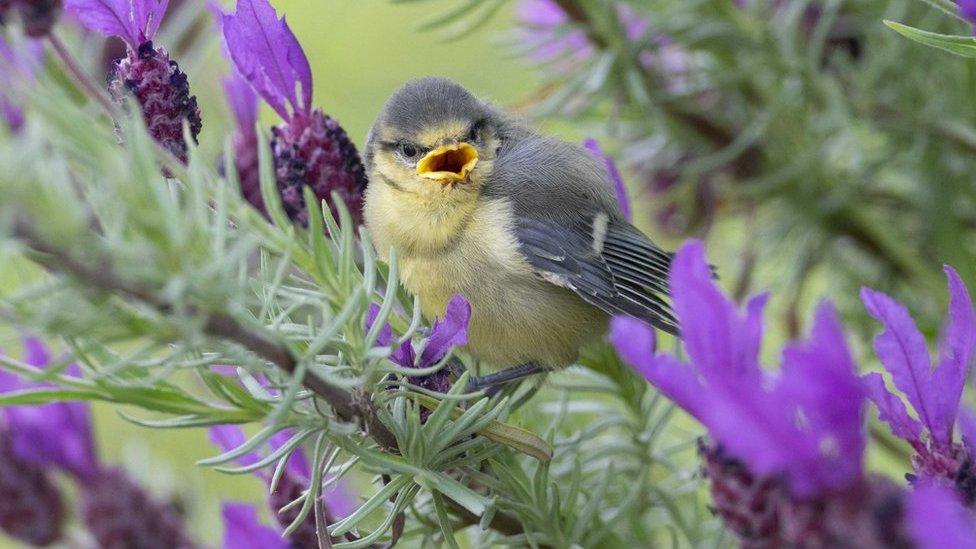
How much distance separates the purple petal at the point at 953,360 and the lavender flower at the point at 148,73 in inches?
12.9

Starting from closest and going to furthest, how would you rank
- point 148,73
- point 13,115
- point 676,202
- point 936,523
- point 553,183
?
point 936,523
point 148,73
point 13,115
point 553,183
point 676,202

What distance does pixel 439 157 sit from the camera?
34.2 inches

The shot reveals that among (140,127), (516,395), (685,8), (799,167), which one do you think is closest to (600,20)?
(685,8)

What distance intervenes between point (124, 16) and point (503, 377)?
1.07 ft

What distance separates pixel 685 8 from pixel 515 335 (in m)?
0.30

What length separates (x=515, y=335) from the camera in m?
0.77

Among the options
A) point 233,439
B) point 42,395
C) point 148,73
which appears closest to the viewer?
point 42,395

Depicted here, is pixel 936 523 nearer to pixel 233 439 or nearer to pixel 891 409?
pixel 891 409

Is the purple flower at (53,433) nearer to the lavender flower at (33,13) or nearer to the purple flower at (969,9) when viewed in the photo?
the lavender flower at (33,13)

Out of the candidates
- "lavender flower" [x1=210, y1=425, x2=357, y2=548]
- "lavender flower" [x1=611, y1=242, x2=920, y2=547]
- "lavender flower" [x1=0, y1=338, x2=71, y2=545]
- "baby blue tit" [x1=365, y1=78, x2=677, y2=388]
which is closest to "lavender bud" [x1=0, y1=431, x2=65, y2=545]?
"lavender flower" [x1=0, y1=338, x2=71, y2=545]

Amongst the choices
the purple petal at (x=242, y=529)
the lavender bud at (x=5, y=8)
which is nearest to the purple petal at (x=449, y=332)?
the purple petal at (x=242, y=529)

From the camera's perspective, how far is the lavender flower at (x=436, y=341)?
0.50 m

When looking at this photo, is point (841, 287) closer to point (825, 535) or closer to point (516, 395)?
point (516, 395)

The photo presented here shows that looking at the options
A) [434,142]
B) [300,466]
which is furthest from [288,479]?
[434,142]
